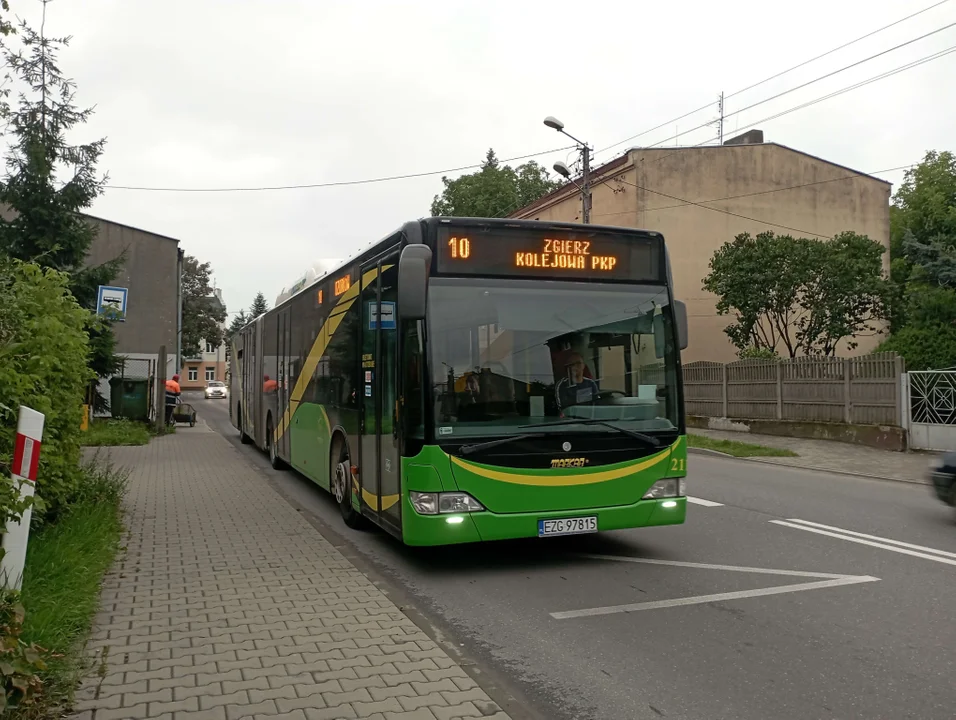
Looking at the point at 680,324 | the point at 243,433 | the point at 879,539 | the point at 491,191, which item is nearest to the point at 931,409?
the point at 879,539

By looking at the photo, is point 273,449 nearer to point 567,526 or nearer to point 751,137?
point 567,526

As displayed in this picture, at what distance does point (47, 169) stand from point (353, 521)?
1522 cm

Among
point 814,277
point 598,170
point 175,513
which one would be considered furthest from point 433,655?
point 598,170

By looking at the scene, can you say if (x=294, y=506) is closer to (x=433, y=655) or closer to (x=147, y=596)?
(x=147, y=596)

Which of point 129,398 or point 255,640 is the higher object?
point 129,398

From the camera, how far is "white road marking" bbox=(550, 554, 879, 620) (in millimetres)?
5875

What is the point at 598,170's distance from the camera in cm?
3378

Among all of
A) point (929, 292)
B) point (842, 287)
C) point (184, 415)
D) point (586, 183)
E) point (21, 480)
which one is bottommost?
point (184, 415)

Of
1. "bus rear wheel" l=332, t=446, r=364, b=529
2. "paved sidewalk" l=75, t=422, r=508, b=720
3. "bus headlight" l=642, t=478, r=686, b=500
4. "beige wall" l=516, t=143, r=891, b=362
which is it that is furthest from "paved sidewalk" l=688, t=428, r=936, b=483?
"beige wall" l=516, t=143, r=891, b=362

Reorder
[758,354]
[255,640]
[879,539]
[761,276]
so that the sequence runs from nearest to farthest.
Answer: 1. [255,640]
2. [879,539]
3. [758,354]
4. [761,276]

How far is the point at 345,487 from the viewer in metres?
9.16

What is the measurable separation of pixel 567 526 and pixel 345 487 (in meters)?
3.15

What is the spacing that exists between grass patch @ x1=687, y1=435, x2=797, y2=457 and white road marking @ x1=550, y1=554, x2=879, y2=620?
34.9 ft

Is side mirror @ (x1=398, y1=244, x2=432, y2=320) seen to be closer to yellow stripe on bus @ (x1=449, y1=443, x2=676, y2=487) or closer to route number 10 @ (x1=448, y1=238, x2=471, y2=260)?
→ route number 10 @ (x1=448, y1=238, x2=471, y2=260)
